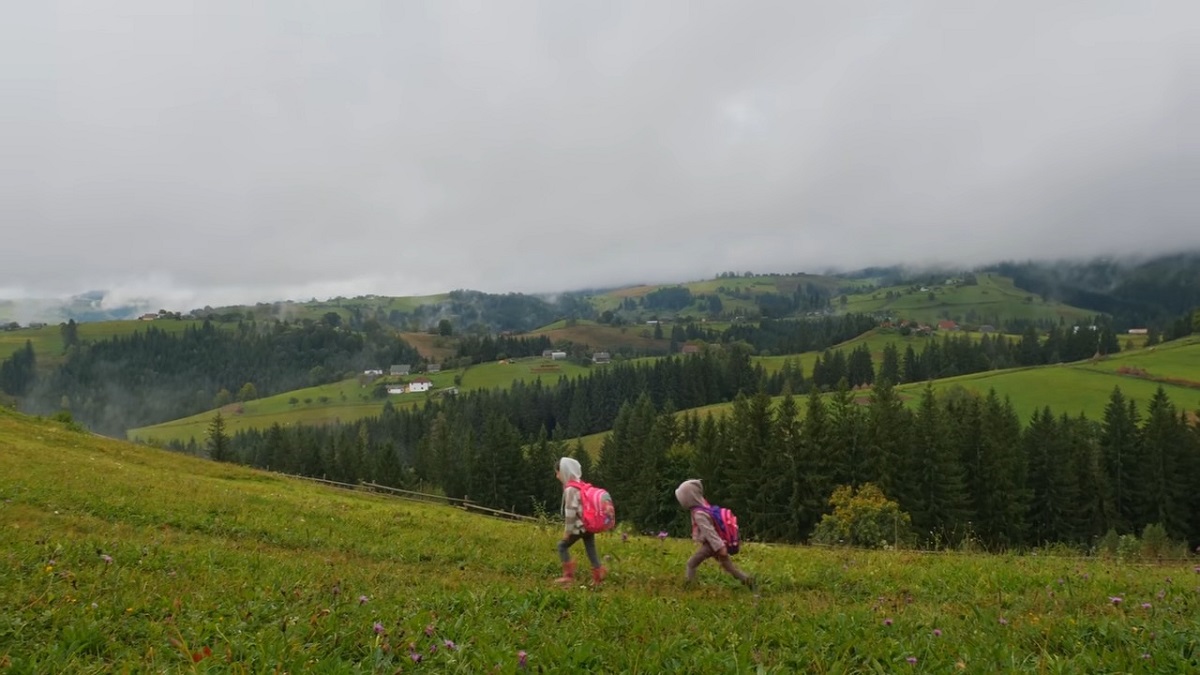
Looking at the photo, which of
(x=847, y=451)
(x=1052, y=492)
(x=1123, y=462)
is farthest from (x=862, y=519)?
(x=1123, y=462)

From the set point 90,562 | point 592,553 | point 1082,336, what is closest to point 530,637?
point 592,553

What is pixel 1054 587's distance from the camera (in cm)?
908

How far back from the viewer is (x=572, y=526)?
32.9 feet

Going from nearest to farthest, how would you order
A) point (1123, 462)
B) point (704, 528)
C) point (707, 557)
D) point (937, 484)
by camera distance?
point (704, 528), point (707, 557), point (937, 484), point (1123, 462)

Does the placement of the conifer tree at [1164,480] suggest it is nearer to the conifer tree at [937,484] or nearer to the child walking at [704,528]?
the conifer tree at [937,484]

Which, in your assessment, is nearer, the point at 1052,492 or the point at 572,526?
the point at 572,526

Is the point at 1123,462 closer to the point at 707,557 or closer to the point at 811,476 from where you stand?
the point at 811,476

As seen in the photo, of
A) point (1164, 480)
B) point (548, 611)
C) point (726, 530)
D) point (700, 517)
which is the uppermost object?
point (700, 517)

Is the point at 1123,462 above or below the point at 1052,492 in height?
above

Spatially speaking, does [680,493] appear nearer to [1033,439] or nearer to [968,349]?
[1033,439]

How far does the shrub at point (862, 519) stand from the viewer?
3786cm

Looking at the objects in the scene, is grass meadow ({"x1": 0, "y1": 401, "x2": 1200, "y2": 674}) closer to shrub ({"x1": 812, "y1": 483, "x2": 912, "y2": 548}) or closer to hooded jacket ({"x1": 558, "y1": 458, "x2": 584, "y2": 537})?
hooded jacket ({"x1": 558, "y1": 458, "x2": 584, "y2": 537})

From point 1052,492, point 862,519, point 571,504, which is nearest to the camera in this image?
point 571,504

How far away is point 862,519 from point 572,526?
37435 millimetres
